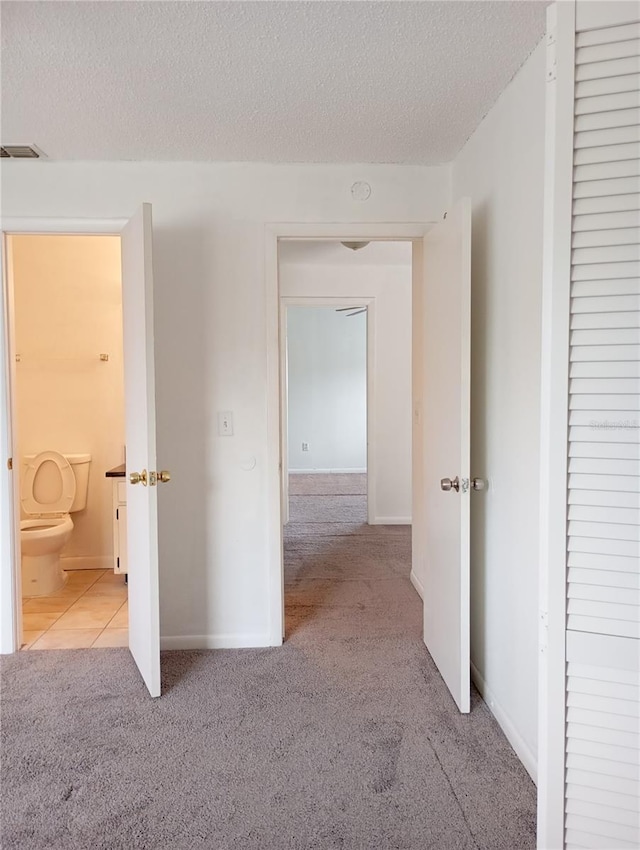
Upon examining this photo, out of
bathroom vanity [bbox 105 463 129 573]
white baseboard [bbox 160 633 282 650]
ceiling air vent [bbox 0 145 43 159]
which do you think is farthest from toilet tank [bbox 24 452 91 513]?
ceiling air vent [bbox 0 145 43 159]

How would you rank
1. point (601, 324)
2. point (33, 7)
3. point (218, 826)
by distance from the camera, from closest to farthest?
point (601, 324) < point (33, 7) < point (218, 826)

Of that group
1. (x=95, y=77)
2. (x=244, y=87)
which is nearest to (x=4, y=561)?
(x=95, y=77)

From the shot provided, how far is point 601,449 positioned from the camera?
129cm

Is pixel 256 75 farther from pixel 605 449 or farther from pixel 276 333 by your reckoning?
pixel 605 449

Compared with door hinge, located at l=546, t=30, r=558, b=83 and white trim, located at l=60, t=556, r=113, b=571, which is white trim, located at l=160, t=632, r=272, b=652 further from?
door hinge, located at l=546, t=30, r=558, b=83

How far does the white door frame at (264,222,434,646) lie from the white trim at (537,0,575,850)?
1.53 metres

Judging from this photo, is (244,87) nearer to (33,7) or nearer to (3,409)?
(33,7)

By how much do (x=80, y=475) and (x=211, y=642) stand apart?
1756 millimetres

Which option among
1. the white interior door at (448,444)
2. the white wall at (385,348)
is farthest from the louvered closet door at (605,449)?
the white wall at (385,348)

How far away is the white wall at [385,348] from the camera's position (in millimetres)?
5234

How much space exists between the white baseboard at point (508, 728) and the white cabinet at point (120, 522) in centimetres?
225

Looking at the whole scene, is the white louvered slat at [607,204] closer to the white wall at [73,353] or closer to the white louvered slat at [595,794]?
the white louvered slat at [595,794]

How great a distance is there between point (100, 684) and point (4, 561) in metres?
0.79

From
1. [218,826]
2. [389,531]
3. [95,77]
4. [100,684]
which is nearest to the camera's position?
[218,826]
